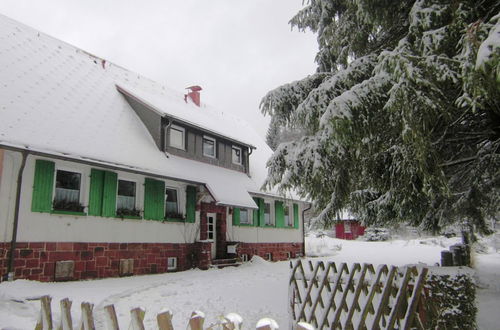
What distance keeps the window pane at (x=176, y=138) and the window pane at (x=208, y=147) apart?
59.8 inches

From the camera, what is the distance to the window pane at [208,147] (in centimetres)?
1800

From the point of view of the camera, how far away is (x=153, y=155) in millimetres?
14461

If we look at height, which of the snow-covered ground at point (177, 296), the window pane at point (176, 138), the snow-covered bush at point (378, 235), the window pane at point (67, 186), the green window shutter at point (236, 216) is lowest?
the snow-covered ground at point (177, 296)

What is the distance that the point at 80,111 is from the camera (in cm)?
1317

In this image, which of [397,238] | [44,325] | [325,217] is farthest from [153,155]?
[397,238]

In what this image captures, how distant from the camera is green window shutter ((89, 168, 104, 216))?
12133 millimetres

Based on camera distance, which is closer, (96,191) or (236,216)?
(96,191)

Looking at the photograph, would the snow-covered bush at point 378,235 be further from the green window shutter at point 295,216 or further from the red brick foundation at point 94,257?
the red brick foundation at point 94,257

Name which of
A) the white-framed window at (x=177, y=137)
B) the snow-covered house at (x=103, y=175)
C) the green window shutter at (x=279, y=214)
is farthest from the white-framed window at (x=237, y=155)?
the white-framed window at (x=177, y=137)

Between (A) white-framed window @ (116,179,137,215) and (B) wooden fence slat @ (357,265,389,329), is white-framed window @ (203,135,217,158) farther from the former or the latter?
(B) wooden fence slat @ (357,265,389,329)

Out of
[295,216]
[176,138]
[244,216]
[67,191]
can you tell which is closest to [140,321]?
[67,191]

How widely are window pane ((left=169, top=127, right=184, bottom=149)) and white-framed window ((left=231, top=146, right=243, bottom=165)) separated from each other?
3612mm

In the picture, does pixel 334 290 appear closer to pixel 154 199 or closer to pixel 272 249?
pixel 154 199

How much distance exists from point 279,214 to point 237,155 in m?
4.17
